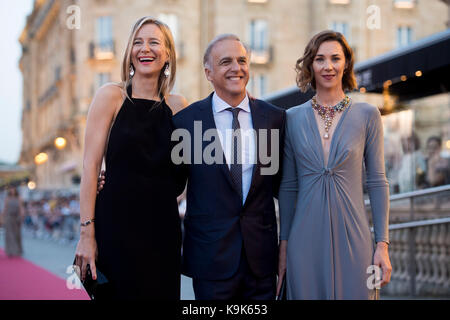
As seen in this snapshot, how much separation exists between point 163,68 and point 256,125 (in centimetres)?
76

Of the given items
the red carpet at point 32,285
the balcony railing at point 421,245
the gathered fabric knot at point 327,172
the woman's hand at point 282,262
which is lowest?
the red carpet at point 32,285

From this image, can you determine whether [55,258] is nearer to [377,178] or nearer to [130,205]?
[130,205]

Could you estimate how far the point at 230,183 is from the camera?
3217 mm

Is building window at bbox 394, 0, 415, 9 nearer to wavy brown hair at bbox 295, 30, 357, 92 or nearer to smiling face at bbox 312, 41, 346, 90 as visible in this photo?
wavy brown hair at bbox 295, 30, 357, 92

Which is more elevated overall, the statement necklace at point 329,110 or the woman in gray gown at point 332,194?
the statement necklace at point 329,110

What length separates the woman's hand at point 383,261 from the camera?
3.10m

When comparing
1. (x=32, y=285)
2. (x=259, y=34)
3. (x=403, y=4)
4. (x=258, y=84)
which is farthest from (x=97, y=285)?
(x=403, y=4)

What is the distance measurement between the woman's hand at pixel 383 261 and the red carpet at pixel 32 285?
5216 millimetres

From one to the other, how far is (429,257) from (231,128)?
5062mm

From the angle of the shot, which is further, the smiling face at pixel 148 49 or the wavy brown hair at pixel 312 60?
the smiling face at pixel 148 49

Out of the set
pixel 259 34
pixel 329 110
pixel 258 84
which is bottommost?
pixel 329 110

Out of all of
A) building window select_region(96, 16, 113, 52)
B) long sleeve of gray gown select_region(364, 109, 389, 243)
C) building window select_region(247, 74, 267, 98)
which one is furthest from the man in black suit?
building window select_region(96, 16, 113, 52)

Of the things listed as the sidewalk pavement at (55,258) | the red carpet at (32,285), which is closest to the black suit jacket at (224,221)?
the red carpet at (32,285)

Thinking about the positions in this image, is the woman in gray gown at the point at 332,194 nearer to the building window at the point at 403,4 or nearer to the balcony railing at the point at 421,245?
the balcony railing at the point at 421,245
